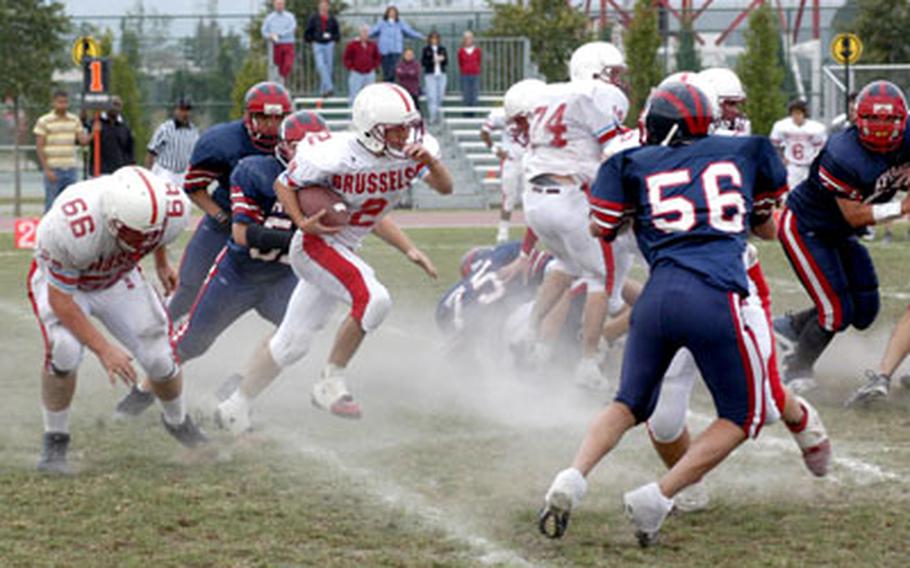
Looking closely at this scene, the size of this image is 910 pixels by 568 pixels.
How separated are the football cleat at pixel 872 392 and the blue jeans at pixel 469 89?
19.6 m

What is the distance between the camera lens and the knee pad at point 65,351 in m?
5.82

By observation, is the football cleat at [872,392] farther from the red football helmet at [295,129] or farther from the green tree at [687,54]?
the green tree at [687,54]

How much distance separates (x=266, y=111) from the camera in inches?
287

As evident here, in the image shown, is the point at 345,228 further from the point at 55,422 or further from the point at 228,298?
the point at 55,422

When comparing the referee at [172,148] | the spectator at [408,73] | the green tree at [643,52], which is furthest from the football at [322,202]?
the green tree at [643,52]

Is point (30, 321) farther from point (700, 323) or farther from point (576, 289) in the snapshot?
point (700, 323)

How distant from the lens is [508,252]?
9398 millimetres

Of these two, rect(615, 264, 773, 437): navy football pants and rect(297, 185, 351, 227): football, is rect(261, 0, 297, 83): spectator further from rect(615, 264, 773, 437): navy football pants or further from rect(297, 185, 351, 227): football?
rect(615, 264, 773, 437): navy football pants

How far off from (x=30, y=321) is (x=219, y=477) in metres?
5.33

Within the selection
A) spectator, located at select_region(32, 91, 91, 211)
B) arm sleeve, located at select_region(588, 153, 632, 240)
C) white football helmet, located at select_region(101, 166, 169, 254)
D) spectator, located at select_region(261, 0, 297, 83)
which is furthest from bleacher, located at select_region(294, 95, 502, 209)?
arm sleeve, located at select_region(588, 153, 632, 240)

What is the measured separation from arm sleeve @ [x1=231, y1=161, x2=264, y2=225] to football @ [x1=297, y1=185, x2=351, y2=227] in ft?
1.89

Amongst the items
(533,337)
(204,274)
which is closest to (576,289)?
(533,337)

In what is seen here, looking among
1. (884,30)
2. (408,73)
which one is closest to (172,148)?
(408,73)

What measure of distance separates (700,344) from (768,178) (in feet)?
2.22
